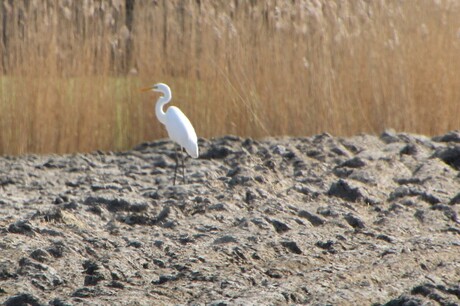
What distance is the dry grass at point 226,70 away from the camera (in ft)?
25.6

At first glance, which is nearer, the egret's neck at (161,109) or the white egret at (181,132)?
the white egret at (181,132)

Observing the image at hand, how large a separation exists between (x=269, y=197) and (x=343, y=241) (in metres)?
0.95

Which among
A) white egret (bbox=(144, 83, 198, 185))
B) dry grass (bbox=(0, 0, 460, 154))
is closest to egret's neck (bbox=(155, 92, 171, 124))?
white egret (bbox=(144, 83, 198, 185))

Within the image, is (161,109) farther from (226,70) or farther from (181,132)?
(226,70)

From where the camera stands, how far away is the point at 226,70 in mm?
8219

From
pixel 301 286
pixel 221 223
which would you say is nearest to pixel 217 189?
pixel 221 223

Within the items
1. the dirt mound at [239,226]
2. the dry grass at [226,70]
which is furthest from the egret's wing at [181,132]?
the dry grass at [226,70]

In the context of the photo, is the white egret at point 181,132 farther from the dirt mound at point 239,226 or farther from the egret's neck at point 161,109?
the dirt mound at point 239,226

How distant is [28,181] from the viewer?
260 inches

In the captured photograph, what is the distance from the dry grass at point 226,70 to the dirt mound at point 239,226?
50 centimetres

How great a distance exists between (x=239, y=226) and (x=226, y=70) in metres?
3.39

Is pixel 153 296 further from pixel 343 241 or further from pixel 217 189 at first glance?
pixel 217 189

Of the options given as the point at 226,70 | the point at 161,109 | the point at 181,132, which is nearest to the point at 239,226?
the point at 181,132

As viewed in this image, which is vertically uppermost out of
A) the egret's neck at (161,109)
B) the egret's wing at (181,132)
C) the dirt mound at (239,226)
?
the egret's neck at (161,109)
